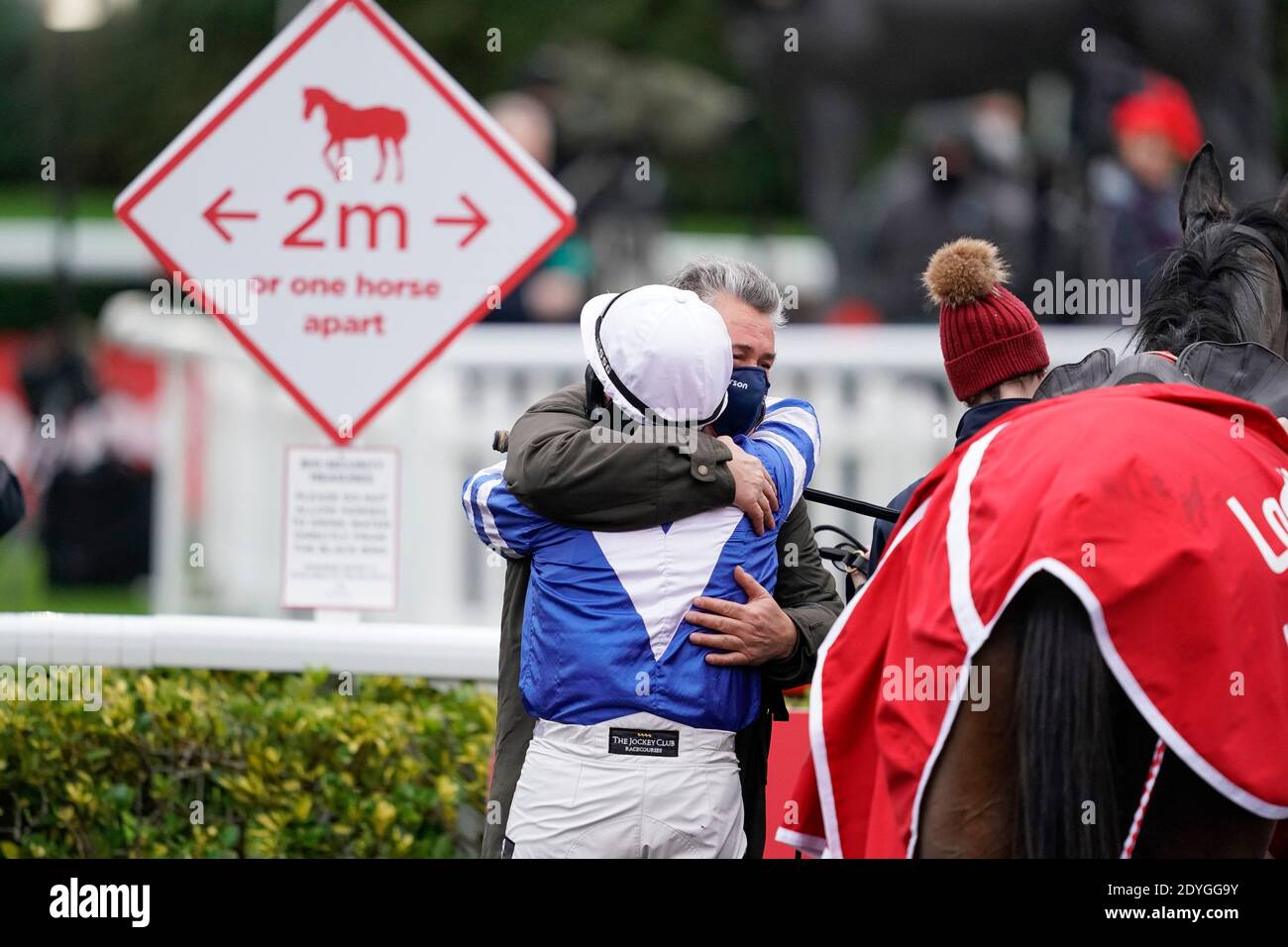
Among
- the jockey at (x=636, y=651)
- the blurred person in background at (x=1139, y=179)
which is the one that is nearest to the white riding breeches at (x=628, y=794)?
the jockey at (x=636, y=651)

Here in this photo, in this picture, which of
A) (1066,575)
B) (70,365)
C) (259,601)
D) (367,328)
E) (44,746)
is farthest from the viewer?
(70,365)

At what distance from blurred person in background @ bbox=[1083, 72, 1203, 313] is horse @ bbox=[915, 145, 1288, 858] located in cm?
655

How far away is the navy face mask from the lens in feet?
10.0

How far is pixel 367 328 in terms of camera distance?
15.0ft

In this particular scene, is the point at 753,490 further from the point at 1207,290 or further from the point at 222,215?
the point at 222,215

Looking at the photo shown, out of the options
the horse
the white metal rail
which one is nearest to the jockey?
the horse

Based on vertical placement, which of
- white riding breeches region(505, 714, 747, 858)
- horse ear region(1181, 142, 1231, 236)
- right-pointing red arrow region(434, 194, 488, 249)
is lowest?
white riding breeches region(505, 714, 747, 858)

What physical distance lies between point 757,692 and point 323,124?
2.33m

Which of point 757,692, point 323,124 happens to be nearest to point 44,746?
point 323,124

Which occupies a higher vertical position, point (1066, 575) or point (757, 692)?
point (1066, 575)

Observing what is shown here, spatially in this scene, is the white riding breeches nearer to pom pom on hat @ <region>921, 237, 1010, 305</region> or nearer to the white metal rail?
pom pom on hat @ <region>921, 237, 1010, 305</region>

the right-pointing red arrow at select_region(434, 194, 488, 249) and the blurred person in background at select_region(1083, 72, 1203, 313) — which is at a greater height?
the blurred person in background at select_region(1083, 72, 1203, 313)
